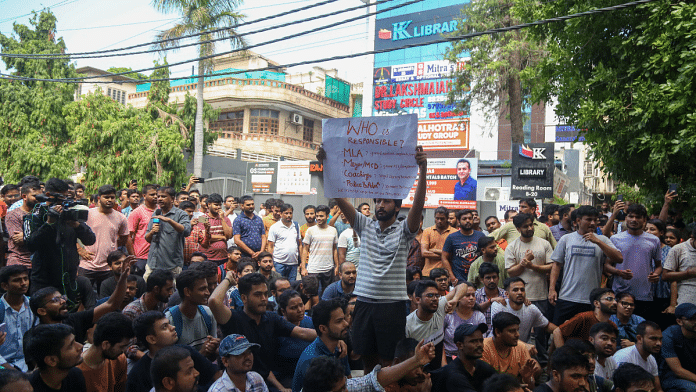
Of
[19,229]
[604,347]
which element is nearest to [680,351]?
[604,347]

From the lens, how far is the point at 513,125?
19.0m

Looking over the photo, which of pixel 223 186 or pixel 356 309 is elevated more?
pixel 223 186

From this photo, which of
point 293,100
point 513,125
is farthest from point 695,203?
point 293,100

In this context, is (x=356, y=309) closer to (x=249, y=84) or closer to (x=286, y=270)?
(x=286, y=270)

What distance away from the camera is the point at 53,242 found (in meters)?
5.65

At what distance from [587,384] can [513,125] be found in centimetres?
1540

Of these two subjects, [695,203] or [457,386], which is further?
[695,203]

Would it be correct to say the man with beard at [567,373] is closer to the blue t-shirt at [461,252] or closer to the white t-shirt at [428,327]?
the white t-shirt at [428,327]

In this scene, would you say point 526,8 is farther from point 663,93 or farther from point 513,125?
point 513,125

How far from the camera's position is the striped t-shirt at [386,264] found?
4391 millimetres

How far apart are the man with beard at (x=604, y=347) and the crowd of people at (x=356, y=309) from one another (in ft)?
0.06

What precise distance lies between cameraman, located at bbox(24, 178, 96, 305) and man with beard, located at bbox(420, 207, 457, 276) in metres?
4.44

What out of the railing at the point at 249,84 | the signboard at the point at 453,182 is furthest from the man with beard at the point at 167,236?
the railing at the point at 249,84

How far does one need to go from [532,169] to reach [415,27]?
85.0ft
